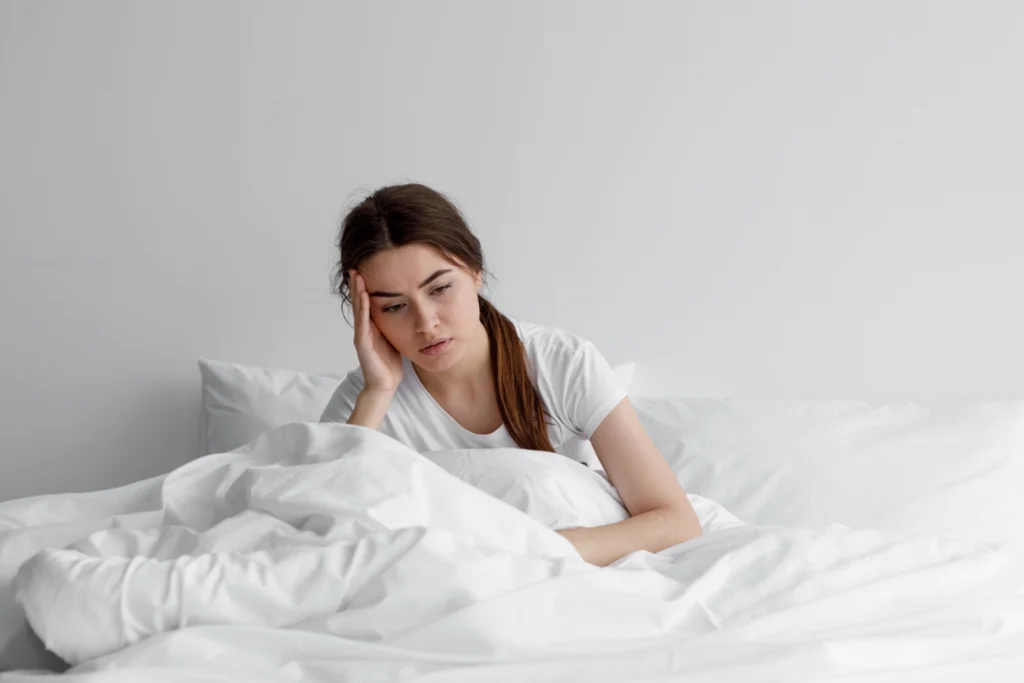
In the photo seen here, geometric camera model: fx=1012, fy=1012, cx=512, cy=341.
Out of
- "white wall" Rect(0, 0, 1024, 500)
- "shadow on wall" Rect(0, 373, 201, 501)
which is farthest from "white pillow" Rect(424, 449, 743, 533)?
"shadow on wall" Rect(0, 373, 201, 501)

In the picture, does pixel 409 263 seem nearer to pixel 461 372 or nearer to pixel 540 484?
pixel 461 372

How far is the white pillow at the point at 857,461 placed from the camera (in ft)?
6.28

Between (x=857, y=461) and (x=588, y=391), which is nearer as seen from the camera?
(x=588, y=391)

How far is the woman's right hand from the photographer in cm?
178

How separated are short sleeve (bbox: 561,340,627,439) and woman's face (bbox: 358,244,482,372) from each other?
0.19 m

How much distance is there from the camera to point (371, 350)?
1.83 m

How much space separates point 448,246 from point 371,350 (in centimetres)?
26

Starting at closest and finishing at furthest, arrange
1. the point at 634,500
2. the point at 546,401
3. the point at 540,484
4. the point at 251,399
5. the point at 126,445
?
1. the point at 540,484
2. the point at 634,500
3. the point at 546,401
4. the point at 251,399
5. the point at 126,445

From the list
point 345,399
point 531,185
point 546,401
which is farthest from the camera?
point 531,185

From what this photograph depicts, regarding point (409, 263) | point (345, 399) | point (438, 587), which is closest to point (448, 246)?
point (409, 263)

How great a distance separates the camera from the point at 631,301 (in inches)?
94.8

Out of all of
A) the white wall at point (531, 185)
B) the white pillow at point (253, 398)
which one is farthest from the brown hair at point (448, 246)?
the white wall at point (531, 185)

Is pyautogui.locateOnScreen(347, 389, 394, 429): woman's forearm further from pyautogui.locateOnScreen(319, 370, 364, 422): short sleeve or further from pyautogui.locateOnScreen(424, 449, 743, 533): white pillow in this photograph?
pyautogui.locateOnScreen(424, 449, 743, 533): white pillow

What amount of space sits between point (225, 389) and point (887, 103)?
165 centimetres
